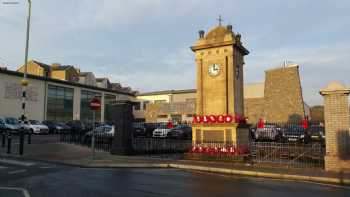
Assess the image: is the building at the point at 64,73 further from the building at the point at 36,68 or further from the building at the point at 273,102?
the building at the point at 273,102

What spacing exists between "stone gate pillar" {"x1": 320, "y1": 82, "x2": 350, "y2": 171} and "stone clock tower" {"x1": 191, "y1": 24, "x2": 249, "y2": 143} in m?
4.25

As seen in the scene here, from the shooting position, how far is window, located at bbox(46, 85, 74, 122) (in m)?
55.5

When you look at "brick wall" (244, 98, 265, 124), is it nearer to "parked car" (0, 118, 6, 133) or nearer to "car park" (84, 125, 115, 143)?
"car park" (84, 125, 115, 143)

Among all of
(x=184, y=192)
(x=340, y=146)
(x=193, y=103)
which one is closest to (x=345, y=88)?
(x=340, y=146)

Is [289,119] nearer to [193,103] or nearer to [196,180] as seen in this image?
[193,103]

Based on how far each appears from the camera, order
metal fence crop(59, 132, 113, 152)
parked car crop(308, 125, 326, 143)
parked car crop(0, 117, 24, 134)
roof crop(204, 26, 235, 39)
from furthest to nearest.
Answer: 1. parked car crop(0, 117, 24, 134)
2. parked car crop(308, 125, 326, 143)
3. metal fence crop(59, 132, 113, 152)
4. roof crop(204, 26, 235, 39)

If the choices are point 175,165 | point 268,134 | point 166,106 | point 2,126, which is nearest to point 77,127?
point 2,126

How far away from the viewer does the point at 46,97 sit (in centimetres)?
5425

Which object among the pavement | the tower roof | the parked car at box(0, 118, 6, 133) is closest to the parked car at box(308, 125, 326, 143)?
the tower roof

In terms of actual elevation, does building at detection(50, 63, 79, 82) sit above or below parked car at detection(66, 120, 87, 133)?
above

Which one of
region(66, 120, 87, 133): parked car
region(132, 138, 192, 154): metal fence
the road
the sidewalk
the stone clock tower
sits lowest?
the road

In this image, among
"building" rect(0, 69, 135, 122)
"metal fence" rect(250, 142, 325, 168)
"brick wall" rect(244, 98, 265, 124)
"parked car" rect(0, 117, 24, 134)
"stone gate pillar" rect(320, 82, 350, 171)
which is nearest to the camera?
"stone gate pillar" rect(320, 82, 350, 171)

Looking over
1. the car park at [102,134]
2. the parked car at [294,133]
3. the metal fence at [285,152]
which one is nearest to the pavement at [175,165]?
the car park at [102,134]

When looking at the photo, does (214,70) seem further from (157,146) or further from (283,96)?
(283,96)
